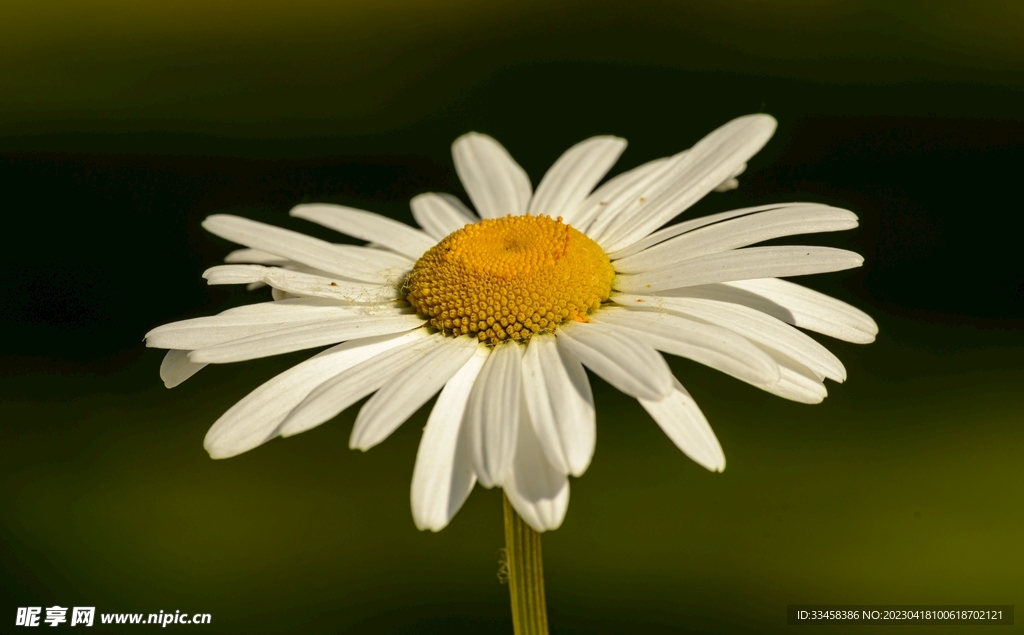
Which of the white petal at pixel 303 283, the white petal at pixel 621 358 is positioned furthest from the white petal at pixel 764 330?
the white petal at pixel 303 283

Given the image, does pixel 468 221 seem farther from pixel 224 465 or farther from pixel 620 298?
pixel 224 465

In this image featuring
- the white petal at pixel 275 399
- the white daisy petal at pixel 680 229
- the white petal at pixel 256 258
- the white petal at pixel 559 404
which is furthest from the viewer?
the white petal at pixel 256 258

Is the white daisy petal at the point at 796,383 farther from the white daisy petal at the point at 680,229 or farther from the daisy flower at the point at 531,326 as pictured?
the white daisy petal at the point at 680,229

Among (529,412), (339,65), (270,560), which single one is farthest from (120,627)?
(339,65)

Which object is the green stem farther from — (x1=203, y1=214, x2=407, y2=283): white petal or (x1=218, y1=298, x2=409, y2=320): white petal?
(x1=203, y1=214, x2=407, y2=283): white petal

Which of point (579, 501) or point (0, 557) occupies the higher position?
point (579, 501)

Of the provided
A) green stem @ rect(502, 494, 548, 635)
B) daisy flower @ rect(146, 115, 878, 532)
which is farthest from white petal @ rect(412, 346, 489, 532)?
green stem @ rect(502, 494, 548, 635)

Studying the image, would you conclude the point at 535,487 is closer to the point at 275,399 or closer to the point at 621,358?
the point at 621,358
